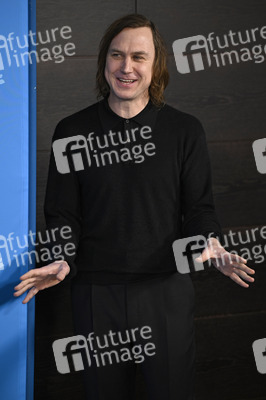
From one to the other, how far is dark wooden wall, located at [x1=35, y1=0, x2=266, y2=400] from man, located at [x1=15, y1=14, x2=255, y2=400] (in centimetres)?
28

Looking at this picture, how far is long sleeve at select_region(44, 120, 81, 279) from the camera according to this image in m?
1.23

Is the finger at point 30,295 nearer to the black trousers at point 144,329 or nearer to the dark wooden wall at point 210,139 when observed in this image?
the black trousers at point 144,329

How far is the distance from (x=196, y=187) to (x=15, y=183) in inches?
15.5

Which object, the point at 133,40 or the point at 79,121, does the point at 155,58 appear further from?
the point at 79,121

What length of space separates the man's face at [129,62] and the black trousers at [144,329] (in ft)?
1.36

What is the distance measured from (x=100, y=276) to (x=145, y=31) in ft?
1.75

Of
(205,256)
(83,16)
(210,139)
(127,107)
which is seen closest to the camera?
(205,256)

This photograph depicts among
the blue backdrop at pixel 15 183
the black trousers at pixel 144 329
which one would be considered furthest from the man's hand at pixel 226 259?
the blue backdrop at pixel 15 183

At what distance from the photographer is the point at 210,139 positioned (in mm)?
1642

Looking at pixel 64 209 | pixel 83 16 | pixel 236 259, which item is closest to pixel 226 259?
pixel 236 259

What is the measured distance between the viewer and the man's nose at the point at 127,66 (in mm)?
1196

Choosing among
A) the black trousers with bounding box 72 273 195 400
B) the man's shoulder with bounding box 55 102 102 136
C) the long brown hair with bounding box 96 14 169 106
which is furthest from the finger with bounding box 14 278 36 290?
the long brown hair with bounding box 96 14 169 106

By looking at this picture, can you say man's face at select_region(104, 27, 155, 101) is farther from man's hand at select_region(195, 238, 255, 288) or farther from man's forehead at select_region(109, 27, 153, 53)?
man's hand at select_region(195, 238, 255, 288)

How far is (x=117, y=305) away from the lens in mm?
1213
